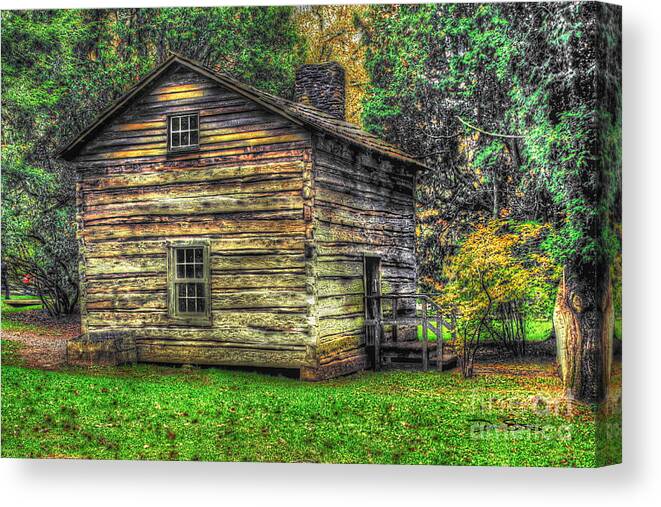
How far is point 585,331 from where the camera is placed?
38.2 feet

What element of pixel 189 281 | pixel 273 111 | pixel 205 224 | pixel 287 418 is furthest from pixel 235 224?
pixel 287 418

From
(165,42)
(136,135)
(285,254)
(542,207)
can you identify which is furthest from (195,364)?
(542,207)

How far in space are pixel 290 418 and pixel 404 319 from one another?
2814 millimetres


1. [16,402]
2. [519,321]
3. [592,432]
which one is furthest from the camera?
[16,402]

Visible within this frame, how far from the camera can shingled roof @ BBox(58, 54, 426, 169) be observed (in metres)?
13.5

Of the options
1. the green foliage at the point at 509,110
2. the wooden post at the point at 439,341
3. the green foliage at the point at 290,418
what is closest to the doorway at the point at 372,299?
the green foliage at the point at 290,418

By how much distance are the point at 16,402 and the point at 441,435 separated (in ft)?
20.7

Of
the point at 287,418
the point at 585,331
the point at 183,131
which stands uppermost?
the point at 183,131

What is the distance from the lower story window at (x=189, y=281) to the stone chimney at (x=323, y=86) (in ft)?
9.89

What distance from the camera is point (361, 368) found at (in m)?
13.7

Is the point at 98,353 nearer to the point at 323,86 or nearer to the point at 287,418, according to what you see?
the point at 287,418

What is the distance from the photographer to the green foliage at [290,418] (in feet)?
38.3

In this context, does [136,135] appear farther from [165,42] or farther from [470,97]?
[470,97]

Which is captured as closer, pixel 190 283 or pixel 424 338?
pixel 424 338
